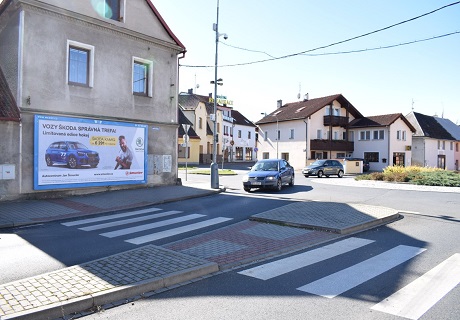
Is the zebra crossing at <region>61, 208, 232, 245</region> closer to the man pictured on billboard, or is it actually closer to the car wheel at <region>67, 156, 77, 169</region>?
the car wheel at <region>67, 156, 77, 169</region>

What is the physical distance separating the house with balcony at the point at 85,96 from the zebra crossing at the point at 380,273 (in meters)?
10.7

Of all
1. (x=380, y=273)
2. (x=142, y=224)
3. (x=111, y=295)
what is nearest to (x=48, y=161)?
(x=142, y=224)

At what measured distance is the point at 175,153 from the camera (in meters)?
18.5

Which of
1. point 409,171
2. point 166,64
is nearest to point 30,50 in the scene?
point 166,64

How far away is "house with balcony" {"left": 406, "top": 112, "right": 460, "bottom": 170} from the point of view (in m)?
51.9

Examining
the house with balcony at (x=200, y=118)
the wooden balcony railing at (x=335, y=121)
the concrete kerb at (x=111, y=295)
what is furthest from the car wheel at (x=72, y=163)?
the house with balcony at (x=200, y=118)

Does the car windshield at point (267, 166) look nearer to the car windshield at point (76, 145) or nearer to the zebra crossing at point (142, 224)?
the zebra crossing at point (142, 224)

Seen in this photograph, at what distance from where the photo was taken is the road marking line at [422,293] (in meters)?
4.13

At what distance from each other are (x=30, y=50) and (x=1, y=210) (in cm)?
580

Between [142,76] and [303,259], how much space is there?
13.6 meters

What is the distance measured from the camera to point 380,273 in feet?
17.8

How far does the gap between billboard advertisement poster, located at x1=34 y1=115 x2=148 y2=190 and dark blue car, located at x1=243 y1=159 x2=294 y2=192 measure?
16.4ft

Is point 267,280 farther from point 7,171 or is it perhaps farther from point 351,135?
point 351,135

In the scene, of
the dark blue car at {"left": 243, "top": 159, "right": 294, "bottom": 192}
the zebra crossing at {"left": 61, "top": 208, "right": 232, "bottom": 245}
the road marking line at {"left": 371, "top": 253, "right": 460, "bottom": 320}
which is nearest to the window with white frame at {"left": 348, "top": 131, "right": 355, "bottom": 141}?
the dark blue car at {"left": 243, "top": 159, "right": 294, "bottom": 192}
